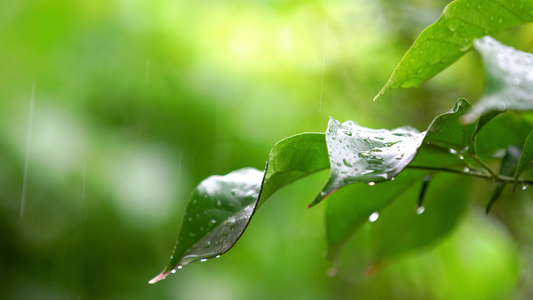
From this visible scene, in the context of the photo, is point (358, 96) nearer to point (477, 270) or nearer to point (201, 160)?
point (201, 160)

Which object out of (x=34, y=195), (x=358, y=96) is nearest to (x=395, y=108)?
(x=358, y=96)

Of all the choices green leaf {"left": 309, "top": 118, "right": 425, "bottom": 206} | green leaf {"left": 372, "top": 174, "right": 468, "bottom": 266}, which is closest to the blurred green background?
green leaf {"left": 372, "top": 174, "right": 468, "bottom": 266}

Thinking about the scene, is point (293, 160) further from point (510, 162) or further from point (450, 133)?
point (510, 162)

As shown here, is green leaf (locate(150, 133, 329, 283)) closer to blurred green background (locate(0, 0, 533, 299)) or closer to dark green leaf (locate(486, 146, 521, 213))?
dark green leaf (locate(486, 146, 521, 213))

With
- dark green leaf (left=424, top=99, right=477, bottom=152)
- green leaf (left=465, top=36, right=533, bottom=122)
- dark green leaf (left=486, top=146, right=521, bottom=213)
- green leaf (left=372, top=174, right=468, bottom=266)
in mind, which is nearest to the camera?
green leaf (left=465, top=36, right=533, bottom=122)

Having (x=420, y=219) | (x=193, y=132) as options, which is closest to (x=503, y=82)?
(x=420, y=219)

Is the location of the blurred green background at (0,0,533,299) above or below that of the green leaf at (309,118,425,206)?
below
